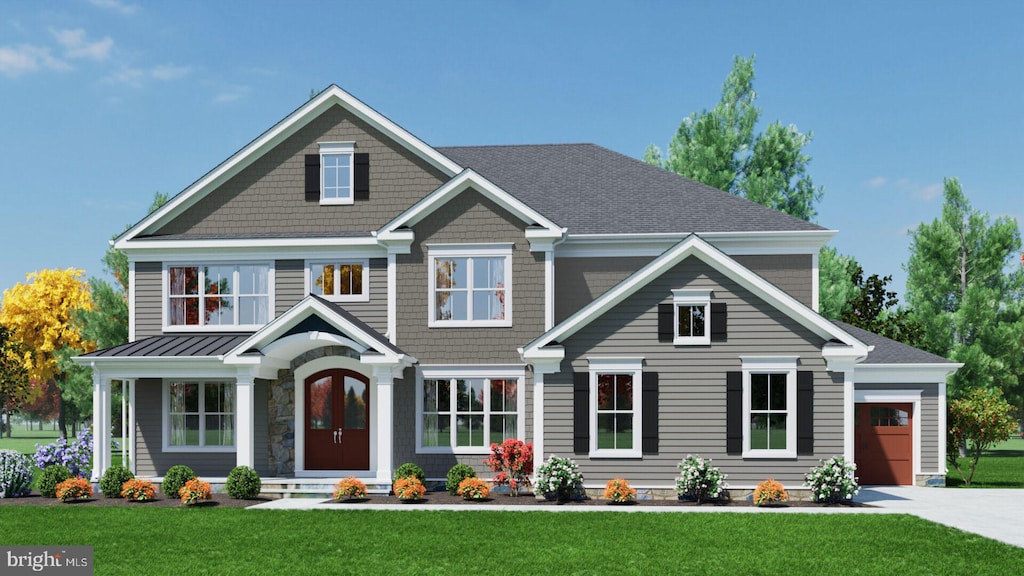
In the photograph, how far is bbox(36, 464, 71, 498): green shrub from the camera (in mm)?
20047

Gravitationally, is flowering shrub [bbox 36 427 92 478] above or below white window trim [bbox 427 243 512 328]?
below

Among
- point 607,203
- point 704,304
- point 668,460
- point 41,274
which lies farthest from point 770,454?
point 41,274

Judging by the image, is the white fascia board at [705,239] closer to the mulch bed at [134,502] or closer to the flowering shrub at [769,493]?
the flowering shrub at [769,493]

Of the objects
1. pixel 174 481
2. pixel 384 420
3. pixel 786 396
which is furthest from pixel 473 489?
pixel 786 396

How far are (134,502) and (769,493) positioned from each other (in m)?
14.0

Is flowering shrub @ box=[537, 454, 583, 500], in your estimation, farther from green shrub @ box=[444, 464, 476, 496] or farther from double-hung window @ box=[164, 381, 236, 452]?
double-hung window @ box=[164, 381, 236, 452]

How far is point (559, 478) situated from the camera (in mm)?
18828

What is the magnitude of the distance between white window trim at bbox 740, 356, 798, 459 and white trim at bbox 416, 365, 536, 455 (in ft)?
17.9

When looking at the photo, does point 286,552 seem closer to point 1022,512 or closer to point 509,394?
point 509,394

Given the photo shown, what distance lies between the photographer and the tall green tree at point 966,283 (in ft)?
144

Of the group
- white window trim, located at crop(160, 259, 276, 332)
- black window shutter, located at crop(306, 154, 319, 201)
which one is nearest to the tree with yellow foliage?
white window trim, located at crop(160, 259, 276, 332)

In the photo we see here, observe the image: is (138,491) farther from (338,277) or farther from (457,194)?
(457,194)

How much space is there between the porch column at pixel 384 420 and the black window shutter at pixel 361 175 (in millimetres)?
5350

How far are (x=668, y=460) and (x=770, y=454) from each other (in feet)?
7.38
